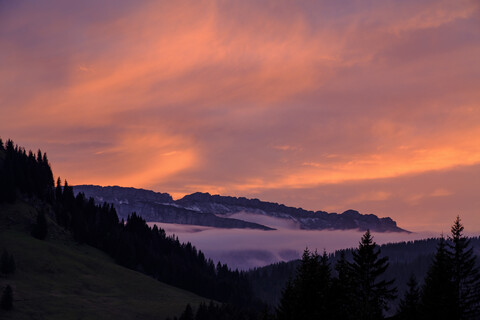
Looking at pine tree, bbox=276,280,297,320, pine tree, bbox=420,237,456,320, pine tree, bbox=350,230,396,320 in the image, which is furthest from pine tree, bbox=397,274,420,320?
pine tree, bbox=276,280,297,320

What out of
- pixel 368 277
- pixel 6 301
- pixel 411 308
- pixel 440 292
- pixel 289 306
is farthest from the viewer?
pixel 6 301

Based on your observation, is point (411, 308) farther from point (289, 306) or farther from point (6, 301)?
point (6, 301)

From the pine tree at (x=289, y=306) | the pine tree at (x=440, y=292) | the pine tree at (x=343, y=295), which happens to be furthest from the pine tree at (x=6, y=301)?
the pine tree at (x=440, y=292)

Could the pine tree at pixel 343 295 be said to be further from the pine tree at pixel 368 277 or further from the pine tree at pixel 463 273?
the pine tree at pixel 463 273


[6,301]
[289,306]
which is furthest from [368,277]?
[6,301]

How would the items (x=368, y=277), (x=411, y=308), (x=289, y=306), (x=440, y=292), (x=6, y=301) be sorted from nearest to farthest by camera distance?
(x=440, y=292), (x=368, y=277), (x=289, y=306), (x=411, y=308), (x=6, y=301)

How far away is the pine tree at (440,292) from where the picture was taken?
46406 mm

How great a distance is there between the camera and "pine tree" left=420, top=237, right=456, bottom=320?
152 ft

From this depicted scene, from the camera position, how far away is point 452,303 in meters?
46.4

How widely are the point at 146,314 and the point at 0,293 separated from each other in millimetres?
47546

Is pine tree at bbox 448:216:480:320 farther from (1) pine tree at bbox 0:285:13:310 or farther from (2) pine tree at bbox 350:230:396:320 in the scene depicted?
(1) pine tree at bbox 0:285:13:310

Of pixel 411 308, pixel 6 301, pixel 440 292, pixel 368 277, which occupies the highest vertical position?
pixel 368 277

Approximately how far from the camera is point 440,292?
47.3 m

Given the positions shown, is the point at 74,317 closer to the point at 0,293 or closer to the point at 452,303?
the point at 0,293
